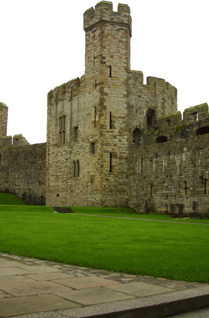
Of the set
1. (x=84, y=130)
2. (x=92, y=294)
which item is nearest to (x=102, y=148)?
(x=84, y=130)

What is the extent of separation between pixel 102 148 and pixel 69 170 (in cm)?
420

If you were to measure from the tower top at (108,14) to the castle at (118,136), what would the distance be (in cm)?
7

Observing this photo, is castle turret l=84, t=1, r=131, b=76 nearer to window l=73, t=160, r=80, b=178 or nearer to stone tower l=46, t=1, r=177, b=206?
stone tower l=46, t=1, r=177, b=206

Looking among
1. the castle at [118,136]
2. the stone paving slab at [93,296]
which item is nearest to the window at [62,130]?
the castle at [118,136]

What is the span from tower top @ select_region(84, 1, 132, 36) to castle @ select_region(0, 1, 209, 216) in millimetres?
67

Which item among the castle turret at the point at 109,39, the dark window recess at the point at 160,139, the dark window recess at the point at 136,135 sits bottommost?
the dark window recess at the point at 160,139

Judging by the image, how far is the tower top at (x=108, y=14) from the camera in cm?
2655

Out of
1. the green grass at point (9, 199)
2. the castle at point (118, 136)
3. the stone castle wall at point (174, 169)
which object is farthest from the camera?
the green grass at point (9, 199)

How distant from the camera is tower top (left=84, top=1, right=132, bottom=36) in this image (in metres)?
26.5

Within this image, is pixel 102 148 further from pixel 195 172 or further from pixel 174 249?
pixel 174 249

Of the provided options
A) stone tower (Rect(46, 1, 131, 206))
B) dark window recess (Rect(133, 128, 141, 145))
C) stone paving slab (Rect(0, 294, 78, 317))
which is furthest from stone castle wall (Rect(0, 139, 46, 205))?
stone paving slab (Rect(0, 294, 78, 317))

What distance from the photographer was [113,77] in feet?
86.0

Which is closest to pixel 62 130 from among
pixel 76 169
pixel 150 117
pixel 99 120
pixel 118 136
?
pixel 76 169

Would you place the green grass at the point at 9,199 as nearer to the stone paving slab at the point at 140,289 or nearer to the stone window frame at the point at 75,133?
the stone window frame at the point at 75,133
